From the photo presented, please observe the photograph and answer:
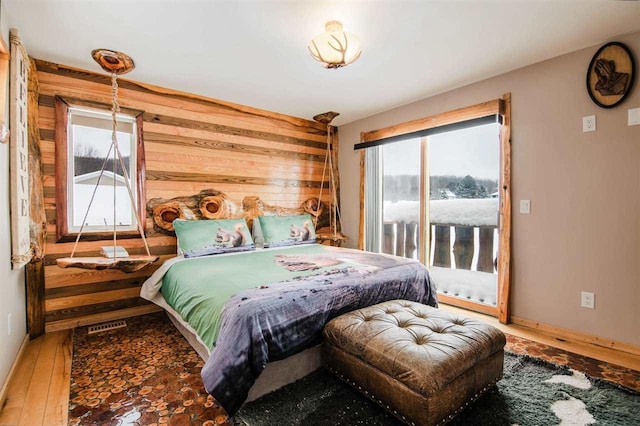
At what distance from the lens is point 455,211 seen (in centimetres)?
346

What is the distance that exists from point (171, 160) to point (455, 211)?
10.3 feet

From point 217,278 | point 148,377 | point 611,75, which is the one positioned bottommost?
point 148,377

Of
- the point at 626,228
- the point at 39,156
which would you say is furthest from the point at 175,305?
the point at 626,228

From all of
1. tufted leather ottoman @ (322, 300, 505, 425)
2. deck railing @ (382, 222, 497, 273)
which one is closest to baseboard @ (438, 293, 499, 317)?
deck railing @ (382, 222, 497, 273)

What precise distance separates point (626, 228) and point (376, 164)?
254 centimetres

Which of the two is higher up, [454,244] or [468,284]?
[454,244]

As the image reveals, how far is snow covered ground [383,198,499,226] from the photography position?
3.19m

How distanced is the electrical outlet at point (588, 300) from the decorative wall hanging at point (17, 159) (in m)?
4.15

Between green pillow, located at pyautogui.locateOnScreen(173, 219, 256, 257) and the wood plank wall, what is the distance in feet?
1.34

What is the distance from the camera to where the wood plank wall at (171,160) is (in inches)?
108

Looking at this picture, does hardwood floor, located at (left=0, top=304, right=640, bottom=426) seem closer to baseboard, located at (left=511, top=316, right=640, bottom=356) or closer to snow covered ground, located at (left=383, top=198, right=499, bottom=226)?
baseboard, located at (left=511, top=316, right=640, bottom=356)

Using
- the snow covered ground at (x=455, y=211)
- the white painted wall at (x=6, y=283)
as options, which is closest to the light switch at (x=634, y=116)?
the snow covered ground at (x=455, y=211)

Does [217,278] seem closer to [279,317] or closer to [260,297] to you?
[260,297]

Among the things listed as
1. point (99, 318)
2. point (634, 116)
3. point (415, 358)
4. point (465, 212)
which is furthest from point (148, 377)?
point (634, 116)
